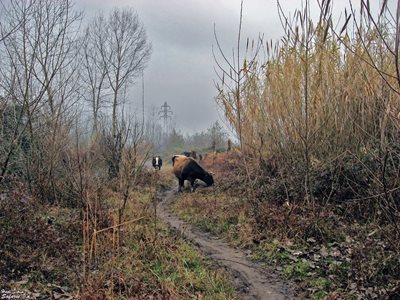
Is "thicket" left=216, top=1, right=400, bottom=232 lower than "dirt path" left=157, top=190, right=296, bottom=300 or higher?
higher

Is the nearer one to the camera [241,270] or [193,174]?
[241,270]

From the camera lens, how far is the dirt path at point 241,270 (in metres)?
5.44

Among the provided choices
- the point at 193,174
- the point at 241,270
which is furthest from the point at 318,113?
the point at 193,174

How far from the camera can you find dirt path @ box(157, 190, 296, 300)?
544cm

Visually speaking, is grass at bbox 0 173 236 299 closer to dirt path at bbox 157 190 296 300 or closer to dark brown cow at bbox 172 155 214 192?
dirt path at bbox 157 190 296 300

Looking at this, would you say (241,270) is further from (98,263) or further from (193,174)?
A: (193,174)

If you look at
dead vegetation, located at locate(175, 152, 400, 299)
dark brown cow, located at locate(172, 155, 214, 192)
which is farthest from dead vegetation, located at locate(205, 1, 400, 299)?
dark brown cow, located at locate(172, 155, 214, 192)

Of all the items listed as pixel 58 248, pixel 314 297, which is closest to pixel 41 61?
pixel 58 248

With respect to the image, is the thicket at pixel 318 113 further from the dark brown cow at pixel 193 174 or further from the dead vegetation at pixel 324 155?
the dark brown cow at pixel 193 174

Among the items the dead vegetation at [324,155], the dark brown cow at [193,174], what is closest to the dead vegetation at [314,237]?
the dead vegetation at [324,155]

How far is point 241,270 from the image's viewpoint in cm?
629

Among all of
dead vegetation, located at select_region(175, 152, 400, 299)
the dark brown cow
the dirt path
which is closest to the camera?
dead vegetation, located at select_region(175, 152, 400, 299)

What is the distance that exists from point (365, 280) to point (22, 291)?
450 centimetres

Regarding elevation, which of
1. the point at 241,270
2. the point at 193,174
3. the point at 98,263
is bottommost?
the point at 241,270
